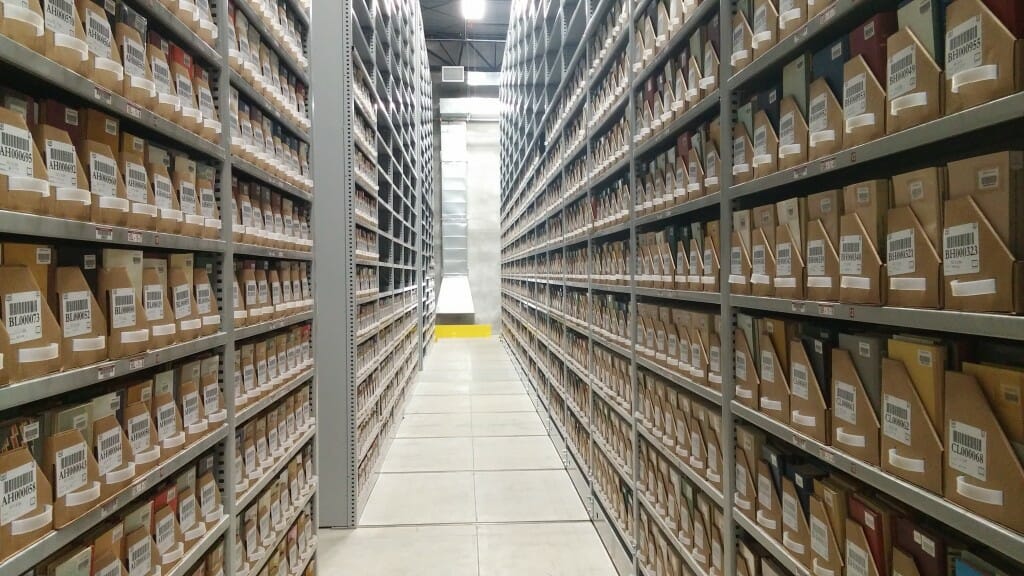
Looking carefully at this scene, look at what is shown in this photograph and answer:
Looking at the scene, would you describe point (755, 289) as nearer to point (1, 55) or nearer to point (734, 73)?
Result: point (734, 73)

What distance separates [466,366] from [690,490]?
7464 millimetres

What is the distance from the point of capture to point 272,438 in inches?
95.5

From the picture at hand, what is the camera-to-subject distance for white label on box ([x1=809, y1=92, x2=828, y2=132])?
56.6 inches

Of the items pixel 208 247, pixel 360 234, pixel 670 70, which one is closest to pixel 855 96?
pixel 670 70

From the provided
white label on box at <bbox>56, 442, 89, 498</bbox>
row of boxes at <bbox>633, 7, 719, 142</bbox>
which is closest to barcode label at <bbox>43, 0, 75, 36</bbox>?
white label on box at <bbox>56, 442, 89, 498</bbox>

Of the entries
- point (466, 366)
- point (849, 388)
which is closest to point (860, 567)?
point (849, 388)

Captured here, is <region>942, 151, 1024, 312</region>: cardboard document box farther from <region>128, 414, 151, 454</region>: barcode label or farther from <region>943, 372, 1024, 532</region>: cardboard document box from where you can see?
<region>128, 414, 151, 454</region>: barcode label

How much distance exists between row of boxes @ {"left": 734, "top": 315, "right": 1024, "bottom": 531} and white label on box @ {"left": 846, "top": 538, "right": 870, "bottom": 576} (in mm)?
214

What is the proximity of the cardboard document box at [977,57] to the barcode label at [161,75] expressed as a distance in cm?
179

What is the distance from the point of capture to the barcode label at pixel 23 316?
1047mm

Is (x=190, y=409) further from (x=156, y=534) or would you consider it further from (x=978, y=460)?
(x=978, y=460)

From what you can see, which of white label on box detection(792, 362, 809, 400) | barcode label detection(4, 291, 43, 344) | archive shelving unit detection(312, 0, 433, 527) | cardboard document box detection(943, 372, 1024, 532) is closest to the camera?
cardboard document box detection(943, 372, 1024, 532)

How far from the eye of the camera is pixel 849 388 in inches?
53.1

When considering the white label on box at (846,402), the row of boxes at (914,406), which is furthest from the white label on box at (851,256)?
the white label on box at (846,402)
